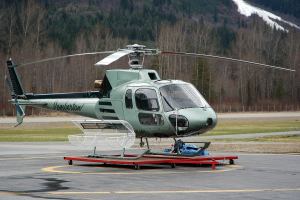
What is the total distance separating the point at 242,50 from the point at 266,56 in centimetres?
877

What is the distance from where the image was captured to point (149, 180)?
16438 millimetres

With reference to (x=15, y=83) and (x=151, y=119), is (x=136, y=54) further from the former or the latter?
(x=15, y=83)

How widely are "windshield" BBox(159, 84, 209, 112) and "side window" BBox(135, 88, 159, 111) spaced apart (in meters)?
0.27

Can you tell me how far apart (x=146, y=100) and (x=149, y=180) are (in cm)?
430

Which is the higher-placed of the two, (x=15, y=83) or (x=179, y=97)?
(x=15, y=83)

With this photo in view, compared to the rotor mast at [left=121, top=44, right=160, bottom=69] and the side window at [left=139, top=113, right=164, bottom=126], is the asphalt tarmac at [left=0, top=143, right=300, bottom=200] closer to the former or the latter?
the side window at [left=139, top=113, right=164, bottom=126]

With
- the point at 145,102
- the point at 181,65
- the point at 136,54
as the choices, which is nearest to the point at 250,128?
the point at 136,54

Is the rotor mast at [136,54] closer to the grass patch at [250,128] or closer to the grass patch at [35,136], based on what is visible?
the grass patch at [35,136]

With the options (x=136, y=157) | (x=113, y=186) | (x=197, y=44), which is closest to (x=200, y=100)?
(x=136, y=157)

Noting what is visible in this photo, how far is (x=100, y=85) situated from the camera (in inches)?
852

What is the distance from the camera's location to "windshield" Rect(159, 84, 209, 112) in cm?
1983

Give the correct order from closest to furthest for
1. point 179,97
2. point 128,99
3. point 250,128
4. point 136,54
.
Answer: point 179,97
point 128,99
point 136,54
point 250,128

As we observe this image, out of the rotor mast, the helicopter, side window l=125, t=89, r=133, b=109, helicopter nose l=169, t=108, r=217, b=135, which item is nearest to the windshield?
the helicopter

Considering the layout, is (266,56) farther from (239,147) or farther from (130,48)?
(130,48)
